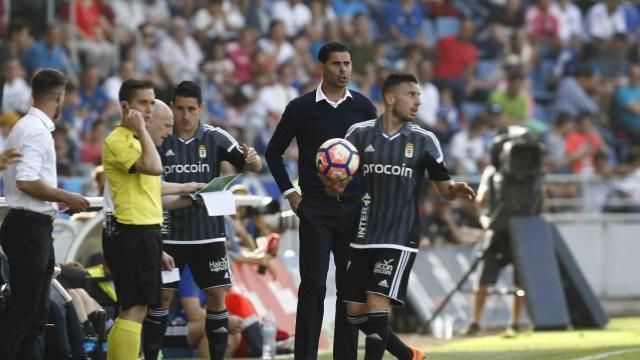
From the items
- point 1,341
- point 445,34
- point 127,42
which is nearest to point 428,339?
point 127,42

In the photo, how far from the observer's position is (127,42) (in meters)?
22.9

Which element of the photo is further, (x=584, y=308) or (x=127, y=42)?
(x=127, y=42)

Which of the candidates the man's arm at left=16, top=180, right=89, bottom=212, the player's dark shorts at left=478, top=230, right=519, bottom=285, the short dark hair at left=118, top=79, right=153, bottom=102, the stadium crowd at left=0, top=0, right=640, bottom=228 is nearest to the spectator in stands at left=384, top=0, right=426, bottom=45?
the stadium crowd at left=0, top=0, right=640, bottom=228

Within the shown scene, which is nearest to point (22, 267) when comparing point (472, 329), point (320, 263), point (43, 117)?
point (43, 117)

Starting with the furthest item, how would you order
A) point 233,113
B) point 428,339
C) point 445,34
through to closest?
point 445,34 → point 233,113 → point 428,339

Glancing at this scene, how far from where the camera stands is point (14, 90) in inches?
787

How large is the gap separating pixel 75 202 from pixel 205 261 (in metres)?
1.90

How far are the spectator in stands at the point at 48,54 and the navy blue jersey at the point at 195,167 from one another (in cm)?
881

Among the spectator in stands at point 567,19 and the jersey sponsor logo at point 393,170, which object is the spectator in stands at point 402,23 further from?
the jersey sponsor logo at point 393,170

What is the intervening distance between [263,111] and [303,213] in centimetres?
1077

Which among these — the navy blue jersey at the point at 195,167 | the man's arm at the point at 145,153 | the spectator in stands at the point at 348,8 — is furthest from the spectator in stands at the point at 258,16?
the man's arm at the point at 145,153

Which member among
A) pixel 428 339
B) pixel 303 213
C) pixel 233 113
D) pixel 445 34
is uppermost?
pixel 445 34

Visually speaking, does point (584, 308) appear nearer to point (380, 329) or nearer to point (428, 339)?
point (428, 339)

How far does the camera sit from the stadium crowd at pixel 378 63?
21.5 metres
